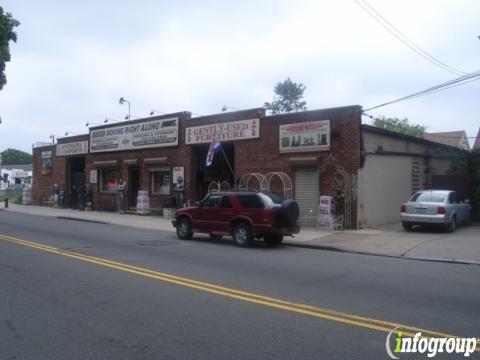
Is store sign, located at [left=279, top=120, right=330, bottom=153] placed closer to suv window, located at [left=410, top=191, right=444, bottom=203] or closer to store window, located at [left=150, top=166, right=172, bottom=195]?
suv window, located at [left=410, top=191, right=444, bottom=203]

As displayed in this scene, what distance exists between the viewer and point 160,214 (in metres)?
25.4

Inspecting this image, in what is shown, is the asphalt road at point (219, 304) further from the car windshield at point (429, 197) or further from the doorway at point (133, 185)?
the doorway at point (133, 185)

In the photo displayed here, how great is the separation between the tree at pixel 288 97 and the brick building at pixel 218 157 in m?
36.6

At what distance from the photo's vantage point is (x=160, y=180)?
2633cm

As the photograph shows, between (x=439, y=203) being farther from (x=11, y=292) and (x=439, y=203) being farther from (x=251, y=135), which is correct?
(x=11, y=292)

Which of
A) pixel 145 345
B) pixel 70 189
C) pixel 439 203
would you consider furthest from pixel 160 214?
pixel 145 345

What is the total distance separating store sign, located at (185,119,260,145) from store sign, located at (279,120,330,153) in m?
1.56

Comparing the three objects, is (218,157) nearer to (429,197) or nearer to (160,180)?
(160,180)

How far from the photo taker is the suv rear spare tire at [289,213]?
13461 millimetres

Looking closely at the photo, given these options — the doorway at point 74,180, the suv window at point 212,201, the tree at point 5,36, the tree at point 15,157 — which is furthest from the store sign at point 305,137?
the tree at point 15,157

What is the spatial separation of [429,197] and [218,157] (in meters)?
11.5

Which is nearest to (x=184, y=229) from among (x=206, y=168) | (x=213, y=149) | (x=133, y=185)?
(x=213, y=149)

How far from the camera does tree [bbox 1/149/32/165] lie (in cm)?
12525

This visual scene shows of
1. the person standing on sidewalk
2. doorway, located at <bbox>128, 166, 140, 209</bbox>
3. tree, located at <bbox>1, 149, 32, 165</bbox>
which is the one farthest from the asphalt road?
tree, located at <bbox>1, 149, 32, 165</bbox>
